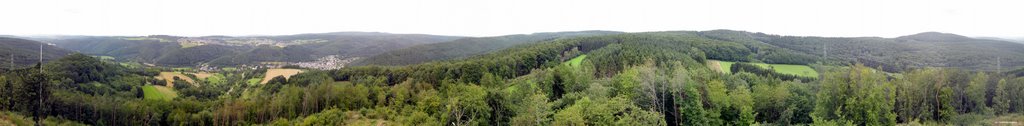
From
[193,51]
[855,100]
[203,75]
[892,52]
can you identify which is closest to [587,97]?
[855,100]

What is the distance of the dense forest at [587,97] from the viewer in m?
27.8

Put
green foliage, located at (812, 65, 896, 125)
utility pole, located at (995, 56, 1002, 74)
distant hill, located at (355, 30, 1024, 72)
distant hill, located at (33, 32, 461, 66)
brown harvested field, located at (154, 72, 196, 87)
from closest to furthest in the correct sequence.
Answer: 1. green foliage, located at (812, 65, 896, 125)
2. utility pole, located at (995, 56, 1002, 74)
3. distant hill, located at (355, 30, 1024, 72)
4. brown harvested field, located at (154, 72, 196, 87)
5. distant hill, located at (33, 32, 461, 66)

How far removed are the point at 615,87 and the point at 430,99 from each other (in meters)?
13.7

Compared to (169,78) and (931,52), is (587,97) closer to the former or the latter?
(931,52)

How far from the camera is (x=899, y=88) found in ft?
116

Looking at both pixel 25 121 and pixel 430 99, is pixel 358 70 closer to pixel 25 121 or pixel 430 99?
pixel 25 121

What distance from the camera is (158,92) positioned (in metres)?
74.5

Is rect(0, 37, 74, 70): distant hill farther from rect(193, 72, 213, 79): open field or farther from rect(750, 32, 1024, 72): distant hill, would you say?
rect(750, 32, 1024, 72): distant hill

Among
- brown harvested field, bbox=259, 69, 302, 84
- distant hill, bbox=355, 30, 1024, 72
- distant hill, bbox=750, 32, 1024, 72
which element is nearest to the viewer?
distant hill, bbox=750, 32, 1024, 72

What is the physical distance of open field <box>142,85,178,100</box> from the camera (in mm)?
70787

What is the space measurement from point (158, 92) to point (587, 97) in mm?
71268

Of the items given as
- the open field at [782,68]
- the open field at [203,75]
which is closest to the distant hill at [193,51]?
the open field at [203,75]

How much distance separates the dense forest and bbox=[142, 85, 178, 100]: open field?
127 centimetres

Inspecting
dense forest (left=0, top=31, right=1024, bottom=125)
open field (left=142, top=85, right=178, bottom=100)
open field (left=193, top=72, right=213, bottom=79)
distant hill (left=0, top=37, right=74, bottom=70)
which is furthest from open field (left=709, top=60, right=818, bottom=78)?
open field (left=193, top=72, right=213, bottom=79)
